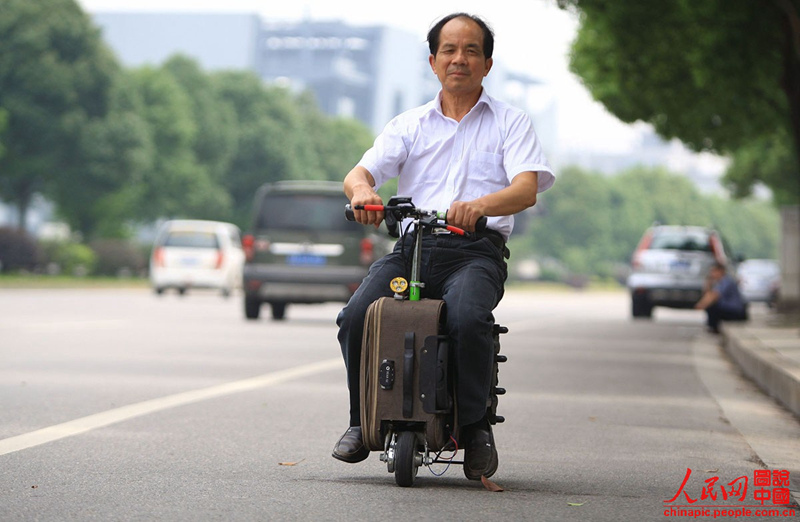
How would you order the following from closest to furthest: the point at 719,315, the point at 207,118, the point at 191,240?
the point at 719,315, the point at 191,240, the point at 207,118

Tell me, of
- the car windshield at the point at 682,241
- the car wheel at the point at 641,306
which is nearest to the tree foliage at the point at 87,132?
the car wheel at the point at 641,306

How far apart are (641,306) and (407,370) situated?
22.6m

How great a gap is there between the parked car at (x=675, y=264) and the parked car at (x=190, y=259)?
10.5 metres

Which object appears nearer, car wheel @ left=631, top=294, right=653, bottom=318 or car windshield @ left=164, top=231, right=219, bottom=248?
car wheel @ left=631, top=294, right=653, bottom=318

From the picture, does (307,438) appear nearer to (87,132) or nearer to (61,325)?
(61,325)

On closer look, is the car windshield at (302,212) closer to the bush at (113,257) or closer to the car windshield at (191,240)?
the car windshield at (191,240)

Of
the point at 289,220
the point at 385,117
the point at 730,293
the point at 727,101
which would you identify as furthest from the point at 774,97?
the point at 385,117

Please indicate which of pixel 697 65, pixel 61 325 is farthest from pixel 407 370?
pixel 697 65

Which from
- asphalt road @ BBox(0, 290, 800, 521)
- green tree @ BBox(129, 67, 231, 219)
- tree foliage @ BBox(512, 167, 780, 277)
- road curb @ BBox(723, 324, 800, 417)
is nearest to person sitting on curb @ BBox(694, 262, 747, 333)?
road curb @ BBox(723, 324, 800, 417)

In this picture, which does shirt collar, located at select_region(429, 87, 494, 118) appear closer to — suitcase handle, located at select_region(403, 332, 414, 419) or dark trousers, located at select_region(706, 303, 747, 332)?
suitcase handle, located at select_region(403, 332, 414, 419)

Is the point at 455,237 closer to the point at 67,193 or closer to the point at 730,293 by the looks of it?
the point at 730,293

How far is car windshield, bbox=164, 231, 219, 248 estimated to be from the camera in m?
33.9

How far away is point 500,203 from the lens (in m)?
5.75

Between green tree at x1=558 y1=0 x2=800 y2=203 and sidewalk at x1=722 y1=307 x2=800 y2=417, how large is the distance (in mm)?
3721
